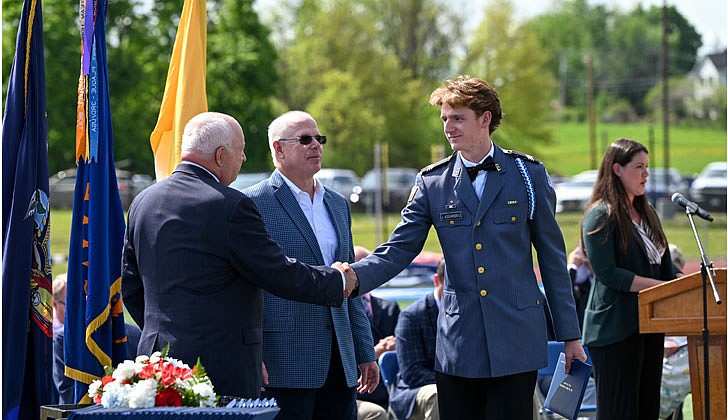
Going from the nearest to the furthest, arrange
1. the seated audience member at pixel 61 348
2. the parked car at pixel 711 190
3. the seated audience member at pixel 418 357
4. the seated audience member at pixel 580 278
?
the seated audience member at pixel 61 348
the seated audience member at pixel 418 357
the seated audience member at pixel 580 278
the parked car at pixel 711 190

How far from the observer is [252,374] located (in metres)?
4.41

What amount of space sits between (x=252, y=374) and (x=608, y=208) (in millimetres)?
2465

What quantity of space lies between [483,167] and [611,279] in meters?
1.52

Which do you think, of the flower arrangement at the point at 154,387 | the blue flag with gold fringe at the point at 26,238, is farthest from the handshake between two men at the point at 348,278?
the blue flag with gold fringe at the point at 26,238

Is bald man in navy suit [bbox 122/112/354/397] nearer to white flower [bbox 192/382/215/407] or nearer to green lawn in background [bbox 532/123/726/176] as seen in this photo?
white flower [bbox 192/382/215/407]

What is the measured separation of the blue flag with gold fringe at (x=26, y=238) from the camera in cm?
498

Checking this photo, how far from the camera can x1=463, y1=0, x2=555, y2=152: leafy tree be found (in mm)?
50719

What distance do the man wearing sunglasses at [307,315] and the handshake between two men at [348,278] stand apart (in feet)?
0.71

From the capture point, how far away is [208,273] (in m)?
4.25

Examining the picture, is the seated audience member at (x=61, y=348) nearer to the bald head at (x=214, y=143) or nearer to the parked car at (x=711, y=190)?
the bald head at (x=214, y=143)

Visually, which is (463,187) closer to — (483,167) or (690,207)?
(483,167)

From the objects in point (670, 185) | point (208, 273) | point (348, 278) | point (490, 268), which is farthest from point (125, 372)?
point (670, 185)

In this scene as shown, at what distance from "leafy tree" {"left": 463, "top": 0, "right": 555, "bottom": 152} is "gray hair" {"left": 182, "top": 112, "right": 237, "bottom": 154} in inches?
1802

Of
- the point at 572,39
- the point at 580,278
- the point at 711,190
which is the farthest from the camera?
the point at 572,39
